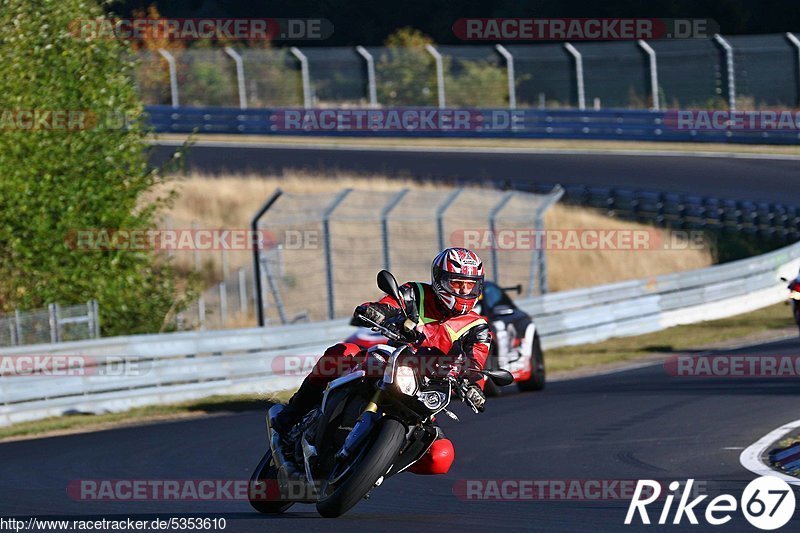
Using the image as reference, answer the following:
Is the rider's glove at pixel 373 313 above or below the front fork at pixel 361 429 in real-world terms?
above

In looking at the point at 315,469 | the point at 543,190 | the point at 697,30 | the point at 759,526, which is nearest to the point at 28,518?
the point at 315,469

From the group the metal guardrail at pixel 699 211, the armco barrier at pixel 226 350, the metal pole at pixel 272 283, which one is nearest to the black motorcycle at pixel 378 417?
the armco barrier at pixel 226 350

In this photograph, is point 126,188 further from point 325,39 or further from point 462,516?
point 325,39

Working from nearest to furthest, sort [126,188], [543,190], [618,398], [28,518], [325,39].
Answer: [28,518] → [618,398] → [126,188] → [543,190] → [325,39]

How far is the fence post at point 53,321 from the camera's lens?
17.9 m

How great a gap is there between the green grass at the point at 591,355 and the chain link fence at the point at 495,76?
13.6m

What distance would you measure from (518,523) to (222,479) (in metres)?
3.48

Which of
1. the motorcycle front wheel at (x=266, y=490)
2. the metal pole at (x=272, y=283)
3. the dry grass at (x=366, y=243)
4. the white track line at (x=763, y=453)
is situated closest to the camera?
the motorcycle front wheel at (x=266, y=490)

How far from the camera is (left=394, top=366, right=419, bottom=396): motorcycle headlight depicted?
7.42m

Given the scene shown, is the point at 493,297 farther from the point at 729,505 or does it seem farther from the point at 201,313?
the point at 201,313

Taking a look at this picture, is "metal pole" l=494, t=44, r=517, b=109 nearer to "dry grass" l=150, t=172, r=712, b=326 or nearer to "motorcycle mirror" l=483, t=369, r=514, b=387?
"dry grass" l=150, t=172, r=712, b=326

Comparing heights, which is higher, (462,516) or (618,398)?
(462,516)

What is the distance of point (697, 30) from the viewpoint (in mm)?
50688

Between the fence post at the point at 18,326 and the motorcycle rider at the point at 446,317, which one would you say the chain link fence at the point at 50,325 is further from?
the motorcycle rider at the point at 446,317
